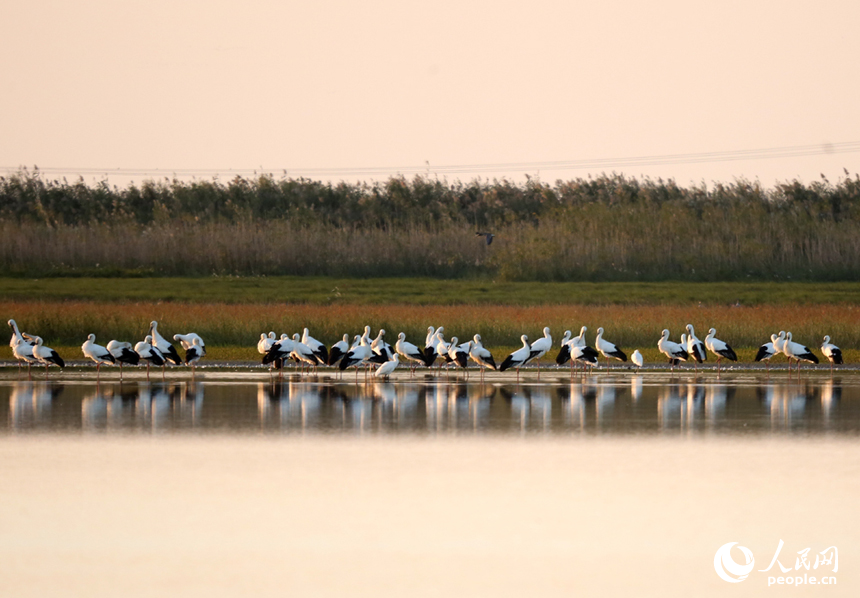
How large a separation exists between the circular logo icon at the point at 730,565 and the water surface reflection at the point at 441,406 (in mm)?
5434

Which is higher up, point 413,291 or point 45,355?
point 413,291

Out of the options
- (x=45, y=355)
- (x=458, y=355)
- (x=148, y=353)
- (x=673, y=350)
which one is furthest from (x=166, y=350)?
(x=673, y=350)

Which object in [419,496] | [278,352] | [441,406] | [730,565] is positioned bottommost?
[730,565]

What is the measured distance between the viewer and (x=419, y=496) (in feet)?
36.9

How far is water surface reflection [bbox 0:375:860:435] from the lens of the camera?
1532cm

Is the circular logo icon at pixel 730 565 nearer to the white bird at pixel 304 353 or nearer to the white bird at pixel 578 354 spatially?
the white bird at pixel 578 354

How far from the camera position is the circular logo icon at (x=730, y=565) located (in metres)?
8.91

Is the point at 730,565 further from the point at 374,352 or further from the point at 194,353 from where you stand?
the point at 194,353

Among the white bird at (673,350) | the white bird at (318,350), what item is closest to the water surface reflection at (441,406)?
the white bird at (318,350)

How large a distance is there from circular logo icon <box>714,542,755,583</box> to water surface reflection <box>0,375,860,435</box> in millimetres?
5434

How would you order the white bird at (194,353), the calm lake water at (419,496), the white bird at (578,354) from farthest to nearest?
the white bird at (194,353) < the white bird at (578,354) < the calm lake water at (419,496)

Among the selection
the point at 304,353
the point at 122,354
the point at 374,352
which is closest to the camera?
the point at 122,354

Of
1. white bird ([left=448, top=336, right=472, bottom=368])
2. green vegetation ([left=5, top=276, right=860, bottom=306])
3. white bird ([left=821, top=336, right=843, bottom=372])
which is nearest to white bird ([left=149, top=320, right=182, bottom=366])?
white bird ([left=448, top=336, right=472, bottom=368])

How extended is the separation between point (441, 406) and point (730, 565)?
881 cm
